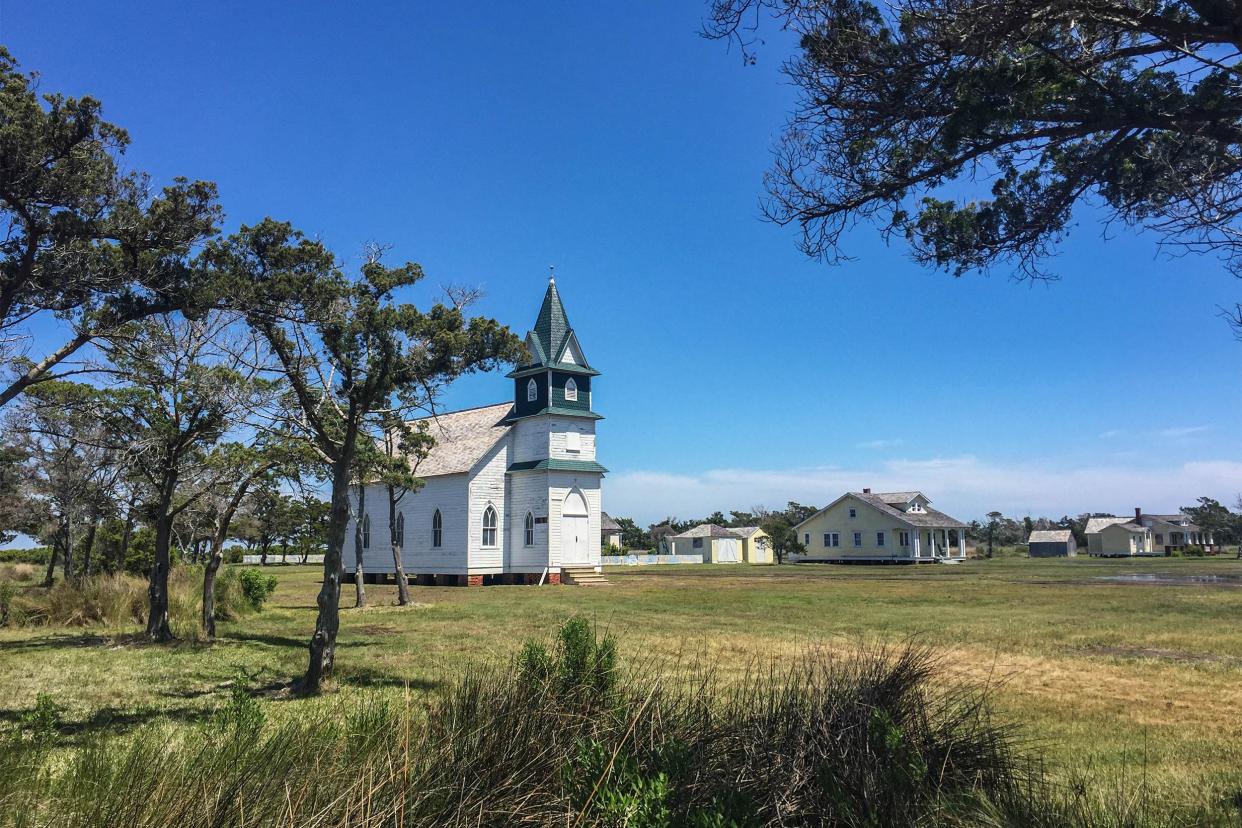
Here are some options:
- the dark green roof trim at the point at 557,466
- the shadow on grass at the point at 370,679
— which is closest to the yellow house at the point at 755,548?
the dark green roof trim at the point at 557,466

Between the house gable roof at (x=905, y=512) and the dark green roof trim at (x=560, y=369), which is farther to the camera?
the house gable roof at (x=905, y=512)

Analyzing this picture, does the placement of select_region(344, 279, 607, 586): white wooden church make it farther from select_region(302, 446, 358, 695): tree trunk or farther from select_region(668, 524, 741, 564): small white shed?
select_region(668, 524, 741, 564): small white shed

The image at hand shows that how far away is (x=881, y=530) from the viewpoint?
71062 millimetres

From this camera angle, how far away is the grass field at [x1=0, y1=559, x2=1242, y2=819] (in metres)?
8.33

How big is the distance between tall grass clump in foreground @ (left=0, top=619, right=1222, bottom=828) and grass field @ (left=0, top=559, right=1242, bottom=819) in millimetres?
497

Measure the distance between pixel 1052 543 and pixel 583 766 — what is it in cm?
11540

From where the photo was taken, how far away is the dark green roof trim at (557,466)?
40.1 metres

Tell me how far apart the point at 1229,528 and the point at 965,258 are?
106m

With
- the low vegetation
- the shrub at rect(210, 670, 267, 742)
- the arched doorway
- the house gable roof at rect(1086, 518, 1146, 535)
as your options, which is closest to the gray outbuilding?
the house gable roof at rect(1086, 518, 1146, 535)

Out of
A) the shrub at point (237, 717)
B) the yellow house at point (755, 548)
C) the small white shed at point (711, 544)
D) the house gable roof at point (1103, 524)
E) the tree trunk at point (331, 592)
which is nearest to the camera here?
the shrub at point (237, 717)

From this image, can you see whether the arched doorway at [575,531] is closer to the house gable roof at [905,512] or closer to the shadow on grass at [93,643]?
the shadow on grass at [93,643]

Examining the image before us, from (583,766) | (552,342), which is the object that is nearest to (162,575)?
(583,766)

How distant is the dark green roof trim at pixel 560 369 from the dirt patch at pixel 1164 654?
30044mm

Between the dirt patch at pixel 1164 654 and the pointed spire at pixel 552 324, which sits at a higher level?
the pointed spire at pixel 552 324
